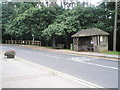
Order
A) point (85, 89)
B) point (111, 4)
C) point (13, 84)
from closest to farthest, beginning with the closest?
point (85, 89)
point (13, 84)
point (111, 4)

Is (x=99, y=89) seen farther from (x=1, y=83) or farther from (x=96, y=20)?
(x=96, y=20)

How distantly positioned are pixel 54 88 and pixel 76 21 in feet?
62.1

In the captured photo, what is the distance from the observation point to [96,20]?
78.0 ft

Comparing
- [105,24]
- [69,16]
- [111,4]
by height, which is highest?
[111,4]

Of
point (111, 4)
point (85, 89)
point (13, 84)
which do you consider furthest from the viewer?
point (111, 4)

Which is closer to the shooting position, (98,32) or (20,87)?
(20,87)

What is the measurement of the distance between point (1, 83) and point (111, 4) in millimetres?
→ 21895

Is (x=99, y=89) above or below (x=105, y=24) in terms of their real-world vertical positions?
below

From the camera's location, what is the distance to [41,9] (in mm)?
26219

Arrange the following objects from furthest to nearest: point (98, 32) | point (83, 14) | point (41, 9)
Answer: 1. point (41, 9)
2. point (83, 14)
3. point (98, 32)

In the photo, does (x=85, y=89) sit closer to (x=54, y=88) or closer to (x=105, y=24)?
(x=54, y=88)

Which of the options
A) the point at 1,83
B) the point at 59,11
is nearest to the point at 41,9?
the point at 59,11

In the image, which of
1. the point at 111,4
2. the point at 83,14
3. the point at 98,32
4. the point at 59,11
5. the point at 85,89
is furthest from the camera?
the point at 59,11

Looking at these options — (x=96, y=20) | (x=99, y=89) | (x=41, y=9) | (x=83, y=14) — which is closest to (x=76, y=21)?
(x=83, y=14)
